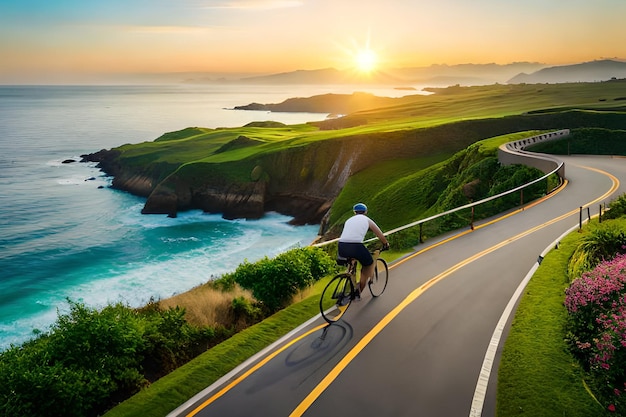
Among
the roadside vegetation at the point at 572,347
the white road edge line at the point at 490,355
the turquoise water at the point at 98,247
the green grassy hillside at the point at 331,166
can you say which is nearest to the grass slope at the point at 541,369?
the roadside vegetation at the point at 572,347

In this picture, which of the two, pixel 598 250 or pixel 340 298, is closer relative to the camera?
pixel 340 298

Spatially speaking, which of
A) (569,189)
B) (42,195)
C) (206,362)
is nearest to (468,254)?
(206,362)

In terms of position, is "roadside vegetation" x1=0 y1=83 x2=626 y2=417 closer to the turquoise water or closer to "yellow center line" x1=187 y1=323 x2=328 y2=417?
"yellow center line" x1=187 y1=323 x2=328 y2=417

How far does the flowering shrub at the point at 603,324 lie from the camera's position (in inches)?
291

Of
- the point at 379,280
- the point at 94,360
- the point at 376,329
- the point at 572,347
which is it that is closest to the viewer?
the point at 94,360

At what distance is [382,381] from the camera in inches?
323

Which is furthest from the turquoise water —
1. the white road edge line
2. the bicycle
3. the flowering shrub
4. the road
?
the flowering shrub

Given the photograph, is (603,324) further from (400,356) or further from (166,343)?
(166,343)

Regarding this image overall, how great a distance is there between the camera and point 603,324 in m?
8.47

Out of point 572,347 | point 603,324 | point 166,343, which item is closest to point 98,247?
point 166,343

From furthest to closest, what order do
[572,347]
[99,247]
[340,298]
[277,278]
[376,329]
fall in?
[99,247] → [277,278] → [340,298] → [376,329] → [572,347]

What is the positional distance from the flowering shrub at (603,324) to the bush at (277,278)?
6.29 metres

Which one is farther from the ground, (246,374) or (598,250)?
(598,250)

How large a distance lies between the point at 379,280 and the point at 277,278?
2692 mm
